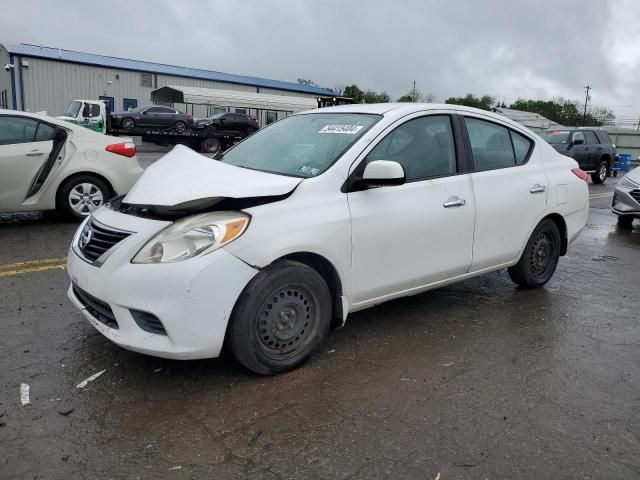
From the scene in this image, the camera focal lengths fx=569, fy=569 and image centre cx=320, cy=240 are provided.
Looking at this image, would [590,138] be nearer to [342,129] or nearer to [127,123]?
[342,129]

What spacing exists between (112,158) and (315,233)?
531 cm

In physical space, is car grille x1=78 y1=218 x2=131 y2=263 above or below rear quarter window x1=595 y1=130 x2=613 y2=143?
below

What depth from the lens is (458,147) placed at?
14.4 ft

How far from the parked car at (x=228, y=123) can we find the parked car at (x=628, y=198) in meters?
20.8

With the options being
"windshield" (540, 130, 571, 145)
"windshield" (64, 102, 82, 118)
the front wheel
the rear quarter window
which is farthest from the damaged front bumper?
"windshield" (64, 102, 82, 118)

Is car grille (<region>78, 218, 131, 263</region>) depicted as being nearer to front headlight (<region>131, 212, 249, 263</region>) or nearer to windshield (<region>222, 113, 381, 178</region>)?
front headlight (<region>131, 212, 249, 263</region>)

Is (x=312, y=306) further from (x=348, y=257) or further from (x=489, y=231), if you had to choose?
(x=489, y=231)

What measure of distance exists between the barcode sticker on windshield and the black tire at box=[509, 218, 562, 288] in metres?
2.05

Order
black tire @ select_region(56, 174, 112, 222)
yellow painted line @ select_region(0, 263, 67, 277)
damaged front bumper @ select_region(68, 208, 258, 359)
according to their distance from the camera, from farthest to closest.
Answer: black tire @ select_region(56, 174, 112, 222)
yellow painted line @ select_region(0, 263, 67, 277)
damaged front bumper @ select_region(68, 208, 258, 359)

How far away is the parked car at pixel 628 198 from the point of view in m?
9.21

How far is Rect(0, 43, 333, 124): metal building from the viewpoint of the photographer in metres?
37.2

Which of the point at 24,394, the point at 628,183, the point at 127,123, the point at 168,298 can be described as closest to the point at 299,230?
the point at 168,298

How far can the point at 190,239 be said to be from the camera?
3.08m

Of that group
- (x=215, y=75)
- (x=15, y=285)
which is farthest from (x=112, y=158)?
(x=215, y=75)
